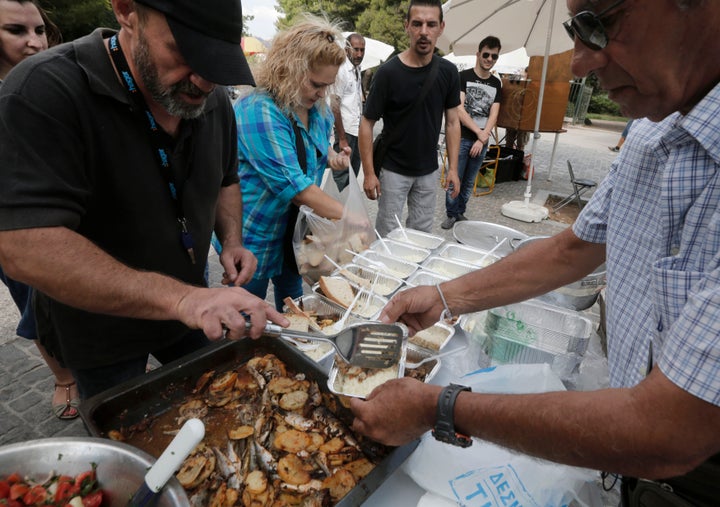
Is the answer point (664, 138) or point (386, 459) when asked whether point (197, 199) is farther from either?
point (664, 138)

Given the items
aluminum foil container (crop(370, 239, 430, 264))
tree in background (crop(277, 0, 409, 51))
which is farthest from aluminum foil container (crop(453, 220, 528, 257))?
tree in background (crop(277, 0, 409, 51))

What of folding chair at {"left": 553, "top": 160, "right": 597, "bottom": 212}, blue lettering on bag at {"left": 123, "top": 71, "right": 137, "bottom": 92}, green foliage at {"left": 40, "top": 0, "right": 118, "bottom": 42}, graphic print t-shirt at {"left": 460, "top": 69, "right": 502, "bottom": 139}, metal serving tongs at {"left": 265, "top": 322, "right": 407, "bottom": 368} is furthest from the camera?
green foliage at {"left": 40, "top": 0, "right": 118, "bottom": 42}

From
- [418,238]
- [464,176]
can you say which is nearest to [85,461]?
[418,238]

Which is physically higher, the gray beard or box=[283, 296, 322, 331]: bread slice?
the gray beard

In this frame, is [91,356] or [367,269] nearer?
[91,356]

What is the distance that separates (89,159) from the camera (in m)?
1.29

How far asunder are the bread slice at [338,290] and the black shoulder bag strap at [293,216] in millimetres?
589

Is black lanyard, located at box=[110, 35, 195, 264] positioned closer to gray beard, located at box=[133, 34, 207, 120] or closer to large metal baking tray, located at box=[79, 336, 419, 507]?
gray beard, located at box=[133, 34, 207, 120]

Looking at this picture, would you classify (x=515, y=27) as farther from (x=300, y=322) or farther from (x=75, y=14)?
(x=75, y=14)

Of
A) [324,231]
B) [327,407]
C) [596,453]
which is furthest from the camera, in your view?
[324,231]

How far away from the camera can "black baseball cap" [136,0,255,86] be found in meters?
1.15

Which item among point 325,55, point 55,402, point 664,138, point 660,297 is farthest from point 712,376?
point 55,402

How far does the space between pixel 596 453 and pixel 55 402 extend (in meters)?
3.35

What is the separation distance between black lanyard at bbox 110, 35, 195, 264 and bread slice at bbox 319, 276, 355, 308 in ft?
2.45
